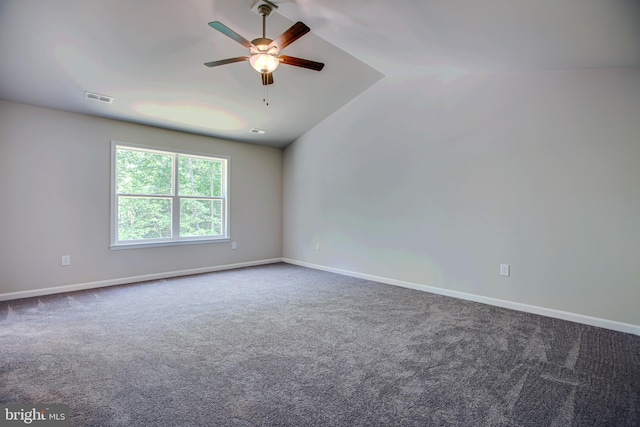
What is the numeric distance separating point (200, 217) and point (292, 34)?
12.5 feet

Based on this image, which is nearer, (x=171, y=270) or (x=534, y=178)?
(x=534, y=178)

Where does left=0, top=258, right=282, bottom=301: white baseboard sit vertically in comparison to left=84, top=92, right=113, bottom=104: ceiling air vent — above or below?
below

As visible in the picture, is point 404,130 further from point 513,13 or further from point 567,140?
point 513,13

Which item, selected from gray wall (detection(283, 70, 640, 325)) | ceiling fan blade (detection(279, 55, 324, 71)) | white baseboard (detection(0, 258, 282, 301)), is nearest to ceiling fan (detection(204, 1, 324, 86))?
ceiling fan blade (detection(279, 55, 324, 71))

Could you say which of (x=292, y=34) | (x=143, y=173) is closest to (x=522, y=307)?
(x=292, y=34)

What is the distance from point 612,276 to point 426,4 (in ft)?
9.70

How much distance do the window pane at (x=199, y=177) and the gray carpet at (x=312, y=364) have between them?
2120mm

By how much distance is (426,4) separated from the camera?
2.43 metres

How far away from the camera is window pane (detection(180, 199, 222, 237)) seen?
5316 mm

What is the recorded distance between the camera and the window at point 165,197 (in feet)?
15.3

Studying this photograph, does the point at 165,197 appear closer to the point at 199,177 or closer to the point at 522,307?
the point at 199,177

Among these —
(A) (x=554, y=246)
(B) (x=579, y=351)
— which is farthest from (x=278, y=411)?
(A) (x=554, y=246)

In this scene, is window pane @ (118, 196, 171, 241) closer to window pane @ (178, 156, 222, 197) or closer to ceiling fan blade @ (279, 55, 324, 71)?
window pane @ (178, 156, 222, 197)

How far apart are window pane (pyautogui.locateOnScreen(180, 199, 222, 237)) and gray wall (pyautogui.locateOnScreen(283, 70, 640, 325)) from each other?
200cm
